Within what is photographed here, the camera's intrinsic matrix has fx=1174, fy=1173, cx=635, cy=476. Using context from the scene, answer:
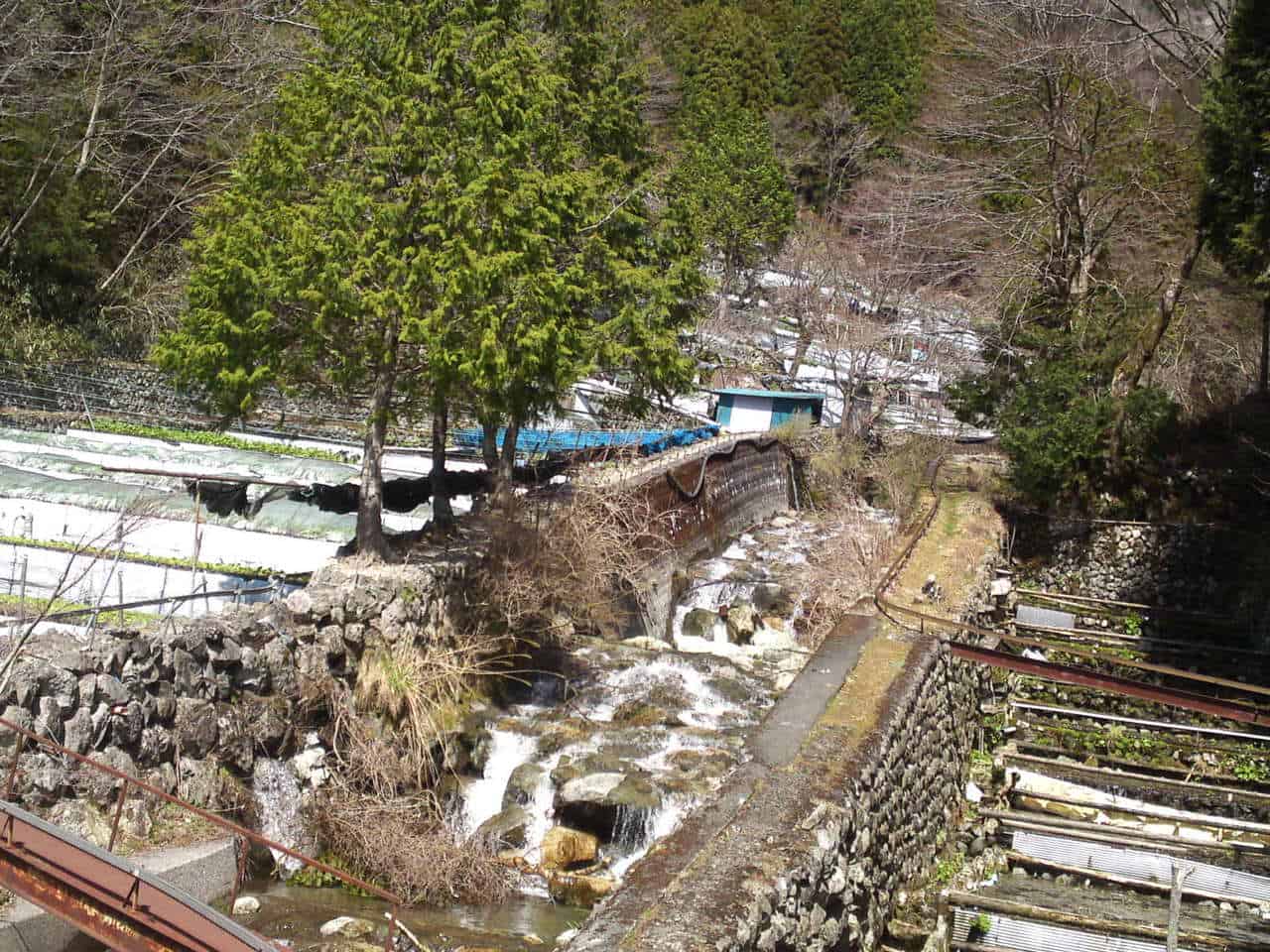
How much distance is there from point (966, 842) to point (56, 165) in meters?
25.1

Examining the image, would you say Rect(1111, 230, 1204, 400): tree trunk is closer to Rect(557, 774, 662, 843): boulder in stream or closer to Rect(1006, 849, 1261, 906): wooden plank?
Rect(1006, 849, 1261, 906): wooden plank

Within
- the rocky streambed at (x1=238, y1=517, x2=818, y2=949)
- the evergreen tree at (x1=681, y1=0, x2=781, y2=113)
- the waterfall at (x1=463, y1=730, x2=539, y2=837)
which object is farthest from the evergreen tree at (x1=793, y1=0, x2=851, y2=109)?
the waterfall at (x1=463, y1=730, x2=539, y2=837)

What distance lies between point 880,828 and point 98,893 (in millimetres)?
5833

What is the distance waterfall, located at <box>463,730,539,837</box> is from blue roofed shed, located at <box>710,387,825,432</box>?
21943mm

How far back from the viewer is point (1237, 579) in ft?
66.0

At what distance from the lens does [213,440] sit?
76.5ft

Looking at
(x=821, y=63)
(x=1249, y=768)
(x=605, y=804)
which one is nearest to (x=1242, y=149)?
(x=1249, y=768)

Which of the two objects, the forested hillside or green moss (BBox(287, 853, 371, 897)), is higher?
the forested hillside

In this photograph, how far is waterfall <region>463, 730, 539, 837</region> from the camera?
12.6 metres

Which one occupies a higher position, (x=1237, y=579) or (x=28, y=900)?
(x=1237, y=579)

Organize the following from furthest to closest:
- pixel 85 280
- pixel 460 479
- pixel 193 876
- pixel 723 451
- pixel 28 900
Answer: pixel 85 280 < pixel 723 451 < pixel 460 479 < pixel 193 876 < pixel 28 900

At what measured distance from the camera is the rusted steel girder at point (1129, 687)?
11891mm

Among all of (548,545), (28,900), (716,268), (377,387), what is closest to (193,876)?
(28,900)

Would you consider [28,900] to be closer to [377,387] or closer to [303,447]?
[377,387]
